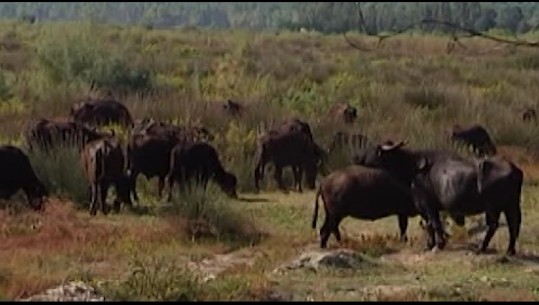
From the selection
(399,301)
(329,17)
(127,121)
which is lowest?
Result: (329,17)

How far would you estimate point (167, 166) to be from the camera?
59.4 feet

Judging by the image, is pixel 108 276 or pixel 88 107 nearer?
pixel 108 276

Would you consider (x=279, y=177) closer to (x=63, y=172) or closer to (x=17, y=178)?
(x=63, y=172)

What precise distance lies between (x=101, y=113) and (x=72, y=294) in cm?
1357

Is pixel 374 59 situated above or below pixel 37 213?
below

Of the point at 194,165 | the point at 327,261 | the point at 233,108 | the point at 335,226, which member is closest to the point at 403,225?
the point at 335,226

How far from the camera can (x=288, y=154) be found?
65.8 feet

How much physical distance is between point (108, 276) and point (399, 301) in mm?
3442

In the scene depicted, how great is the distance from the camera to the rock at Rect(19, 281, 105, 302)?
9.81 m

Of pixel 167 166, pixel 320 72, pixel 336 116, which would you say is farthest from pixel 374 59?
pixel 167 166

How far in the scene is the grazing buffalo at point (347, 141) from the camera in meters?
21.5

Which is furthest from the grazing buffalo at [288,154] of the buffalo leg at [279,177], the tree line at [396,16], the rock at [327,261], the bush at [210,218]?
the rock at [327,261]

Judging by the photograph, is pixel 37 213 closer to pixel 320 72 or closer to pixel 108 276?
pixel 108 276

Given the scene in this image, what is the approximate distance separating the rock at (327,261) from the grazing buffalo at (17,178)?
535 cm
